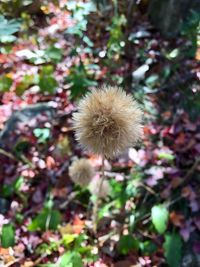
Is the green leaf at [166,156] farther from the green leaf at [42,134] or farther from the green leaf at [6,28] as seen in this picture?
the green leaf at [6,28]

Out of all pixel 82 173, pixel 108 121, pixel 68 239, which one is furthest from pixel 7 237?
pixel 108 121

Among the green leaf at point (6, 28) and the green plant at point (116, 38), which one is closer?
the green leaf at point (6, 28)

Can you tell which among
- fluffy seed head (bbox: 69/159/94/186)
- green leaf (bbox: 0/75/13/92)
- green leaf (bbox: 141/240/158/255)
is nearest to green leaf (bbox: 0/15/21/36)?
fluffy seed head (bbox: 69/159/94/186)

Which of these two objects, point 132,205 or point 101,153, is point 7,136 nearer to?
point 132,205

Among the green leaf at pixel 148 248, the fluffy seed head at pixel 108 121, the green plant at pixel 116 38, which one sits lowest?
the green leaf at pixel 148 248

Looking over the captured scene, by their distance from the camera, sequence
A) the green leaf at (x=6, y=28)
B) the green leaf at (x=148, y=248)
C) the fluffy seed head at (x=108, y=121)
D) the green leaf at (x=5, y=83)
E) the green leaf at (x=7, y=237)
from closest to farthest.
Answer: the fluffy seed head at (x=108, y=121) → the green leaf at (x=6, y=28) → the green leaf at (x=7, y=237) → the green leaf at (x=148, y=248) → the green leaf at (x=5, y=83)

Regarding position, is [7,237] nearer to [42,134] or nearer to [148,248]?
[148,248]

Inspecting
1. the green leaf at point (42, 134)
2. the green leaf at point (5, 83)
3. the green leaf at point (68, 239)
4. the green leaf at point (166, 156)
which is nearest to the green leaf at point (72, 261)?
the green leaf at point (68, 239)
